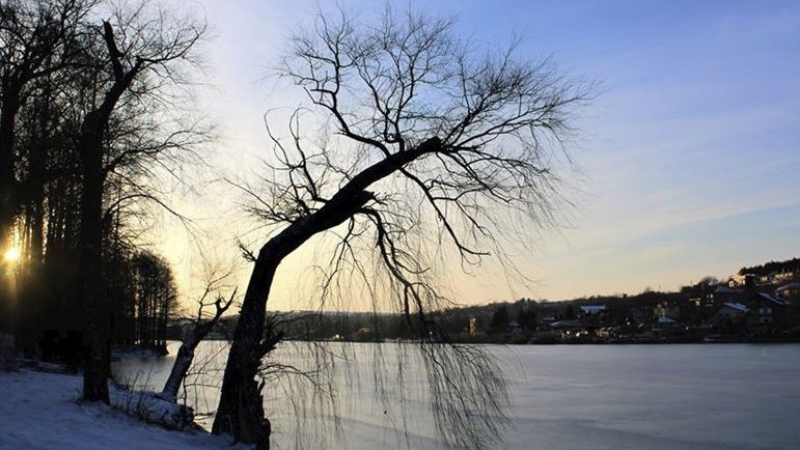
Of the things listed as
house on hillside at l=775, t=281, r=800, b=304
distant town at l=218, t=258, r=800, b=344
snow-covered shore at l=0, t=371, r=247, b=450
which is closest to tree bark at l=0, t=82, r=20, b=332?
snow-covered shore at l=0, t=371, r=247, b=450

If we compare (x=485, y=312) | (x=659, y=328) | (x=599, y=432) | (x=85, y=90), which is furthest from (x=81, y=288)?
(x=659, y=328)

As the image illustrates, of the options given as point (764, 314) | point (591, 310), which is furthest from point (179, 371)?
point (591, 310)

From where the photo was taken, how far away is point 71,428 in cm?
898

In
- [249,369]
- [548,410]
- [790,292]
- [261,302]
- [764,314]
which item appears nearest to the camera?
[249,369]

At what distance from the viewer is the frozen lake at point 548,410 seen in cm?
1157

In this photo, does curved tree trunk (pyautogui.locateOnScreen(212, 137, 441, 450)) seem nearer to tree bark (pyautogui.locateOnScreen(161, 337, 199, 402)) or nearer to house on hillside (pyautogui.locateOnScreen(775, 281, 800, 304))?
tree bark (pyautogui.locateOnScreen(161, 337, 199, 402))

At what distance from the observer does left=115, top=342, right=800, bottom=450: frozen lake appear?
11570 mm

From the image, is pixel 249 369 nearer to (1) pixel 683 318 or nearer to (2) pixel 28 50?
(2) pixel 28 50

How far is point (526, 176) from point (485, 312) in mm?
1924

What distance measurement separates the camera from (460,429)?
30.7 feet

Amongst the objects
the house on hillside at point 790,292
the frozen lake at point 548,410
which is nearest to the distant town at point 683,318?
the house on hillside at point 790,292

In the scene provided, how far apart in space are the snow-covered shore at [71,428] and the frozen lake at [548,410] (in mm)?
1867

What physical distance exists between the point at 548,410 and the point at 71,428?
2090 cm

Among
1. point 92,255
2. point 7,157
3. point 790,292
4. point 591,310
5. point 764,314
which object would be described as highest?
point 790,292
